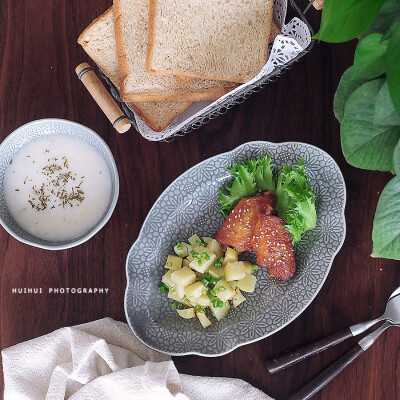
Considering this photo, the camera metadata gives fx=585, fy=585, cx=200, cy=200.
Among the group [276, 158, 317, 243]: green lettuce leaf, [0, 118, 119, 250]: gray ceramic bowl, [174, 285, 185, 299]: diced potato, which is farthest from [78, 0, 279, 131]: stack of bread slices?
[174, 285, 185, 299]: diced potato

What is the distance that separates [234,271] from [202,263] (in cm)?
7

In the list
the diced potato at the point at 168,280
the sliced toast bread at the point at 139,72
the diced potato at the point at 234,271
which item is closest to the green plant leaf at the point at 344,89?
the sliced toast bread at the point at 139,72

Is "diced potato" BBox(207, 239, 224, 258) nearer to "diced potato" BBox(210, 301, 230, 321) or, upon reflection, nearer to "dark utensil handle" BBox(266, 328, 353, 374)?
"diced potato" BBox(210, 301, 230, 321)

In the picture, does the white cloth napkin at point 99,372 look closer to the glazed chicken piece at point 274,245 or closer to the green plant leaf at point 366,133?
the glazed chicken piece at point 274,245

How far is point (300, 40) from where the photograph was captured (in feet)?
3.69

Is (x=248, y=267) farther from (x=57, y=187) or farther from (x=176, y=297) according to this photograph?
(x=57, y=187)

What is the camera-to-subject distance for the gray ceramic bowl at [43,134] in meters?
1.16

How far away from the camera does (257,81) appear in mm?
1147

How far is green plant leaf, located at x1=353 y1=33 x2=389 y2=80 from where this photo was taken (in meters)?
0.85

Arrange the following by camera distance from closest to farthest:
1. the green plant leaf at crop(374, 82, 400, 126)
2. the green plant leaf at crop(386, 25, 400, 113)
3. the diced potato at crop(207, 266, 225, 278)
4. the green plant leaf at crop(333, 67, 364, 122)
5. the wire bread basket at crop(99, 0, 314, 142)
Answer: the green plant leaf at crop(386, 25, 400, 113) < the green plant leaf at crop(374, 82, 400, 126) < the green plant leaf at crop(333, 67, 364, 122) < the wire bread basket at crop(99, 0, 314, 142) < the diced potato at crop(207, 266, 225, 278)

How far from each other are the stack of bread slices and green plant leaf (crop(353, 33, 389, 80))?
31 cm

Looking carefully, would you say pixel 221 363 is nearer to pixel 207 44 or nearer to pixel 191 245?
pixel 191 245

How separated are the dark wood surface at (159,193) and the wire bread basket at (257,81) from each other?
0.04 m

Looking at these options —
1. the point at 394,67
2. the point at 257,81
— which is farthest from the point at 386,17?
the point at 257,81
